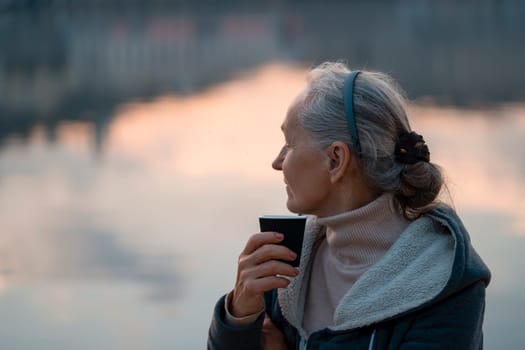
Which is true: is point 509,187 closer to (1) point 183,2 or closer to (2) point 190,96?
(2) point 190,96

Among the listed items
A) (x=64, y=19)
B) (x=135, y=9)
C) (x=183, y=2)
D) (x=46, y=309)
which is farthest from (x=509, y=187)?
(x=183, y=2)

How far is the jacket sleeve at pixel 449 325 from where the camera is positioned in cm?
175

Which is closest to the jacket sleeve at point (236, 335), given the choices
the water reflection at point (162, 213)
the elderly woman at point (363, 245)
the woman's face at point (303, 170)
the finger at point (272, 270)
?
the elderly woman at point (363, 245)

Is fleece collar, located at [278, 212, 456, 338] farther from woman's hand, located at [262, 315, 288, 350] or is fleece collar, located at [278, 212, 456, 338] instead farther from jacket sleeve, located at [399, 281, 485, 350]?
woman's hand, located at [262, 315, 288, 350]

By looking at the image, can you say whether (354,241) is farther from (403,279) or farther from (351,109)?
(351,109)

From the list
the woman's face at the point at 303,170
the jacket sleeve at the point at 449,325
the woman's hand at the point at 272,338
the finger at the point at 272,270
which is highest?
the woman's face at the point at 303,170

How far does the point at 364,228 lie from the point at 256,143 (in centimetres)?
601

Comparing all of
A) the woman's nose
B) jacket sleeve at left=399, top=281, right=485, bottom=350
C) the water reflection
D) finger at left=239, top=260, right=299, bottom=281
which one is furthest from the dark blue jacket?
the water reflection

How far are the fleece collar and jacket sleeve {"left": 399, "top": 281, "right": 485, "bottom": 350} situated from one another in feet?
0.11

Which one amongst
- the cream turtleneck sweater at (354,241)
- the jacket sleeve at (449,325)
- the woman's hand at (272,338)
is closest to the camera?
the jacket sleeve at (449,325)

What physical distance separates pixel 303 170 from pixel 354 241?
15cm

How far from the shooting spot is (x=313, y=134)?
6.10 ft

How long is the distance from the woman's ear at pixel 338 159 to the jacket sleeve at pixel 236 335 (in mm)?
281

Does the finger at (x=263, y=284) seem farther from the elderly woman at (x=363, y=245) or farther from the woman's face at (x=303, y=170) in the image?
the woman's face at (x=303, y=170)
